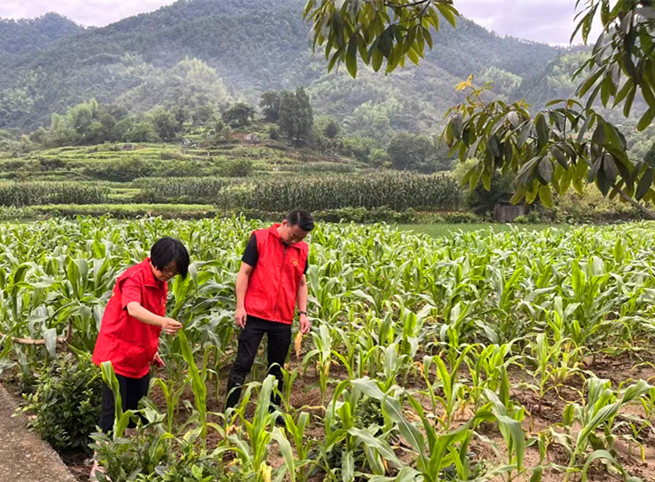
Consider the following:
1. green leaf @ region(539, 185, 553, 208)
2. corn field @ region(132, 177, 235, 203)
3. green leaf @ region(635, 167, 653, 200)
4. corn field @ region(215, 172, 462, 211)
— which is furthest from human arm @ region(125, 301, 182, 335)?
corn field @ region(132, 177, 235, 203)

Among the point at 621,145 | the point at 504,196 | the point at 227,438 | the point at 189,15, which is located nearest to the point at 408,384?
the point at 227,438

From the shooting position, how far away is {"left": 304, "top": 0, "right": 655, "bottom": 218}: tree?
112cm

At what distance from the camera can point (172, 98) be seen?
4505 inches

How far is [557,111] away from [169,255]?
1.72 metres

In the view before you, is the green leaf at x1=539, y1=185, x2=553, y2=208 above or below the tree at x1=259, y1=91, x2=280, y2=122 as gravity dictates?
below

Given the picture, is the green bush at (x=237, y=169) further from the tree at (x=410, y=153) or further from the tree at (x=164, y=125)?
the tree at (x=410, y=153)

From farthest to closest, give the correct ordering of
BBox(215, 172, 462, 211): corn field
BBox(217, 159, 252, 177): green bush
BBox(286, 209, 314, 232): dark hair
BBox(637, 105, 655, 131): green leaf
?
1. BBox(217, 159, 252, 177): green bush
2. BBox(215, 172, 462, 211): corn field
3. BBox(286, 209, 314, 232): dark hair
4. BBox(637, 105, 655, 131): green leaf

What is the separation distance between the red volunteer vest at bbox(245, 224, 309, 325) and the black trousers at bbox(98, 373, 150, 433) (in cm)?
69

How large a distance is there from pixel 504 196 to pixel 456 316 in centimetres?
2389

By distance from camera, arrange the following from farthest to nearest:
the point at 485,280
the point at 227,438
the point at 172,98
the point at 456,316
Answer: the point at 172,98 → the point at 485,280 → the point at 456,316 → the point at 227,438

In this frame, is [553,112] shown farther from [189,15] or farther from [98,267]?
[189,15]

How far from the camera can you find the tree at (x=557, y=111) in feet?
3.69

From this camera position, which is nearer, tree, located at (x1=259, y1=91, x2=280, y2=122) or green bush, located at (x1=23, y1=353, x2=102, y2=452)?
green bush, located at (x1=23, y1=353, x2=102, y2=452)

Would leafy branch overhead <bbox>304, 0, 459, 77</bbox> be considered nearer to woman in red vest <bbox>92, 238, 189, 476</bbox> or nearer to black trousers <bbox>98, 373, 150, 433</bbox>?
woman in red vest <bbox>92, 238, 189, 476</bbox>
